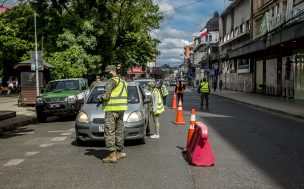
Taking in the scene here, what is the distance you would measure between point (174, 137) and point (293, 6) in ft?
77.9

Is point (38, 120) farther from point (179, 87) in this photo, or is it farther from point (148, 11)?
point (148, 11)

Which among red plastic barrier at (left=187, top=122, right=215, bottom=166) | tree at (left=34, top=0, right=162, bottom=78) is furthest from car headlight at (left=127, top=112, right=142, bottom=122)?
tree at (left=34, top=0, right=162, bottom=78)

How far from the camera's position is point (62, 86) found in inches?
720

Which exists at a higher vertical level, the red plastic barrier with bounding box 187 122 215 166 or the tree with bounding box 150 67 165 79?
the tree with bounding box 150 67 165 79

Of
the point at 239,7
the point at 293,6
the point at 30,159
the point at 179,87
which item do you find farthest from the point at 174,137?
the point at 239,7

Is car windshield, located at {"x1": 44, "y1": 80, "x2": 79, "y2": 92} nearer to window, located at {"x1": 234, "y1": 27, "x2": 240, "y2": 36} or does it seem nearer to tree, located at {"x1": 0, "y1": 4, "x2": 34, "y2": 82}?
tree, located at {"x1": 0, "y1": 4, "x2": 34, "y2": 82}

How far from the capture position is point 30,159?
28.4 ft

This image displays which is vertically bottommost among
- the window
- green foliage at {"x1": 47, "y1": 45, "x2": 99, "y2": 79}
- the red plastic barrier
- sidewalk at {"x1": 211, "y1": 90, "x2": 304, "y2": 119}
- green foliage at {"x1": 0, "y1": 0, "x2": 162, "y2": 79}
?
sidewalk at {"x1": 211, "y1": 90, "x2": 304, "y2": 119}

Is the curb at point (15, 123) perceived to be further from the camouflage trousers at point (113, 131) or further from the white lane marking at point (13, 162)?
the camouflage trousers at point (113, 131)

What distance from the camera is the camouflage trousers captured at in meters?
8.13

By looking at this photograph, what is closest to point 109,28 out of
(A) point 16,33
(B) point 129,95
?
(A) point 16,33

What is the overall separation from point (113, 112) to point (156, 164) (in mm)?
1252

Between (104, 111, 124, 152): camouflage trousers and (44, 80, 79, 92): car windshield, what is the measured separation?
399 inches

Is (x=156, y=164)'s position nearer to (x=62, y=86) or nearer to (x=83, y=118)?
(x=83, y=118)
